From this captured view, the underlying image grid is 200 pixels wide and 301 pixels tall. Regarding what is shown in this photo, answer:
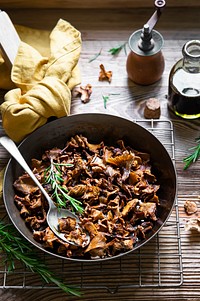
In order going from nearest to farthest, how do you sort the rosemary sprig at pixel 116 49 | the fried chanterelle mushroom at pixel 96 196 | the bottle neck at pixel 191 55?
the fried chanterelle mushroom at pixel 96 196 → the bottle neck at pixel 191 55 → the rosemary sprig at pixel 116 49

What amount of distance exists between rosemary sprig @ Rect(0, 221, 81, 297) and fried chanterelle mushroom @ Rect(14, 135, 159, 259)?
55 millimetres

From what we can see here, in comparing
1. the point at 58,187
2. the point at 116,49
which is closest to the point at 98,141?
the point at 58,187

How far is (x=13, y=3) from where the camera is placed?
195 centimetres

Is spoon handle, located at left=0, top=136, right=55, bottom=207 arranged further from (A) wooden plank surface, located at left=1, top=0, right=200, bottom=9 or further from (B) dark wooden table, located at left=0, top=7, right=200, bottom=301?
(A) wooden plank surface, located at left=1, top=0, right=200, bottom=9

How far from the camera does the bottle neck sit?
1.60 m

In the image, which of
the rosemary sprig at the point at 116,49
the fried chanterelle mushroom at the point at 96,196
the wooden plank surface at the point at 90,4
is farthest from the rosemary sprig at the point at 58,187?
the wooden plank surface at the point at 90,4

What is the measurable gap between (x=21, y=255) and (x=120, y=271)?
0.87ft

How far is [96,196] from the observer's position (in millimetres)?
1538

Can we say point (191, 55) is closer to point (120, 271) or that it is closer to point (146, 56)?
point (146, 56)

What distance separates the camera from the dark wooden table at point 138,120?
4.99 feet

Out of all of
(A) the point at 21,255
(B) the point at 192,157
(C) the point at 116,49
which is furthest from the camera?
(C) the point at 116,49

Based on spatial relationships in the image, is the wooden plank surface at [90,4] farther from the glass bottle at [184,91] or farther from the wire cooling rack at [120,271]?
the wire cooling rack at [120,271]

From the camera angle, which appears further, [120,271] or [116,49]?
[116,49]

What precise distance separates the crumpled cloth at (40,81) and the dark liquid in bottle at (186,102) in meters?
0.30
